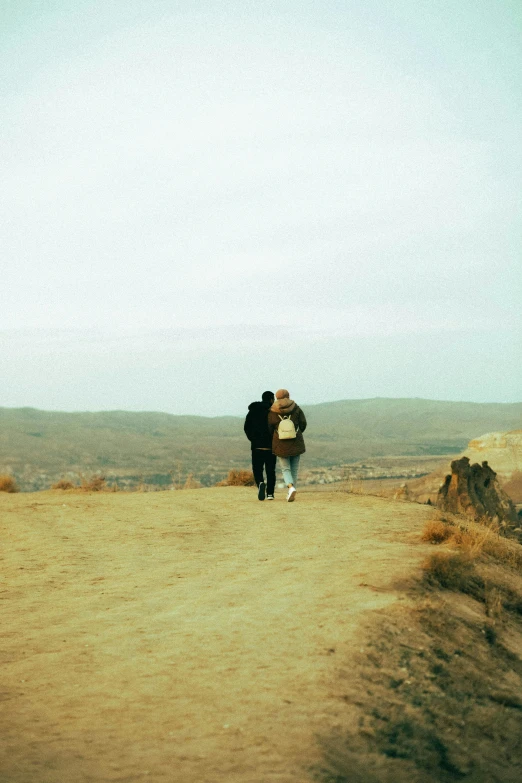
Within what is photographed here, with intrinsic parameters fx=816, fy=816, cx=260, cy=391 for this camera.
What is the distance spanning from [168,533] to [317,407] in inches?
5575

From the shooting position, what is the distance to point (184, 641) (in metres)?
7.18

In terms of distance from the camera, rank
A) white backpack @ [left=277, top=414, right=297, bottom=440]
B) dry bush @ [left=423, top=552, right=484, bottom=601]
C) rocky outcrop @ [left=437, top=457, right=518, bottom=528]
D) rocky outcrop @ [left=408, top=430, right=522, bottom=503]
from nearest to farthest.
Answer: dry bush @ [left=423, top=552, right=484, bottom=601], white backpack @ [left=277, top=414, right=297, bottom=440], rocky outcrop @ [left=437, top=457, right=518, bottom=528], rocky outcrop @ [left=408, top=430, right=522, bottom=503]

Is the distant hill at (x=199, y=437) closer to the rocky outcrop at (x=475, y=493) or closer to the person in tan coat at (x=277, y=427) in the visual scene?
the rocky outcrop at (x=475, y=493)

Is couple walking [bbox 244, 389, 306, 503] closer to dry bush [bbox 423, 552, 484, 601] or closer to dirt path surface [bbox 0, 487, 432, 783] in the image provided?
dirt path surface [bbox 0, 487, 432, 783]

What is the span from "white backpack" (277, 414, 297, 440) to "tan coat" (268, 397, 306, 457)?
0.39ft

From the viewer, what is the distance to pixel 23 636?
7715 mm

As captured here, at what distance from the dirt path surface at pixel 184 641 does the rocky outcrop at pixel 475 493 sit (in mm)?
9916

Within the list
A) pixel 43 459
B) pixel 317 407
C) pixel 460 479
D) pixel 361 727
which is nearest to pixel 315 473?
pixel 43 459

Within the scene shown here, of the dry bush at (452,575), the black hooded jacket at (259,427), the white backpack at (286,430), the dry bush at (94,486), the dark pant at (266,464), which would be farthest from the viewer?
the dry bush at (94,486)

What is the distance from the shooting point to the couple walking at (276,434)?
50.5 feet

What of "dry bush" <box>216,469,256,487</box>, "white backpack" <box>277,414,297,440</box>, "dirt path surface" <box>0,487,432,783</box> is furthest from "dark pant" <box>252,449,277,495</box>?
"dry bush" <box>216,469,256,487</box>

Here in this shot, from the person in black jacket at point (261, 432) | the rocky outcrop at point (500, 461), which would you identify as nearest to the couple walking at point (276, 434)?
the person in black jacket at point (261, 432)

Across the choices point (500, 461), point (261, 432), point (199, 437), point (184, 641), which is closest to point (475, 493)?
point (261, 432)

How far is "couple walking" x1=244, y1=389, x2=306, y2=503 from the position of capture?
606 inches
